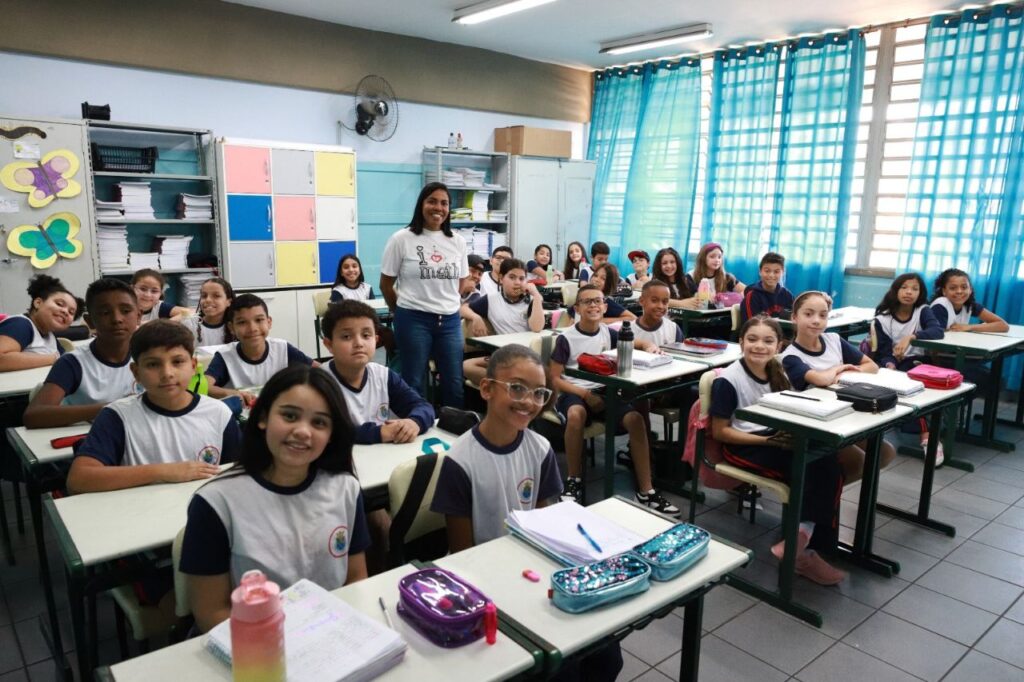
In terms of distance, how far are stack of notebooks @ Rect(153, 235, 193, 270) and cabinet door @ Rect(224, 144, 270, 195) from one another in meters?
0.57

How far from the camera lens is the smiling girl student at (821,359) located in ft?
9.68

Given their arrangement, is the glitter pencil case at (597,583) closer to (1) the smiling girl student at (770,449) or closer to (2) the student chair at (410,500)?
(2) the student chair at (410,500)

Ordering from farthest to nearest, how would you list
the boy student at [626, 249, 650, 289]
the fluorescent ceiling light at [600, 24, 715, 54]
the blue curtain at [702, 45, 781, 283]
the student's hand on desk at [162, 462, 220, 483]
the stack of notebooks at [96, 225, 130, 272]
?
the boy student at [626, 249, 650, 289]
the blue curtain at [702, 45, 781, 283]
the fluorescent ceiling light at [600, 24, 715, 54]
the stack of notebooks at [96, 225, 130, 272]
the student's hand on desk at [162, 462, 220, 483]

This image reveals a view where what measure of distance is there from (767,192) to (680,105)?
150 cm

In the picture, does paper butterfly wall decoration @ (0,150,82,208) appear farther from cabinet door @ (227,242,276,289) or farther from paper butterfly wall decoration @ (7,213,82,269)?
cabinet door @ (227,242,276,289)

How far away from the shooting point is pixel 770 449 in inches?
106

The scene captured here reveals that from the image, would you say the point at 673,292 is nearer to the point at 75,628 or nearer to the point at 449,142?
the point at 449,142

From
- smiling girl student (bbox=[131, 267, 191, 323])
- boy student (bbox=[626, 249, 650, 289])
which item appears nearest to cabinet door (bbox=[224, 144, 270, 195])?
smiling girl student (bbox=[131, 267, 191, 323])

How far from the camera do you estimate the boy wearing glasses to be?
5.70ft

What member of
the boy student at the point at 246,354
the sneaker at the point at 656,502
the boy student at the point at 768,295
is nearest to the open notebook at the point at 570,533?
the boy student at the point at 246,354

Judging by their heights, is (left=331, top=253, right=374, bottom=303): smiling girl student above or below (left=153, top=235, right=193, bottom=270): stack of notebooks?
below

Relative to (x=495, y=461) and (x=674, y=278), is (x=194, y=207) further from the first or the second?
(x=495, y=461)

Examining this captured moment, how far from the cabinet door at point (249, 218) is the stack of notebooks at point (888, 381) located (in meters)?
4.80

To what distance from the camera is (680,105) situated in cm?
764
